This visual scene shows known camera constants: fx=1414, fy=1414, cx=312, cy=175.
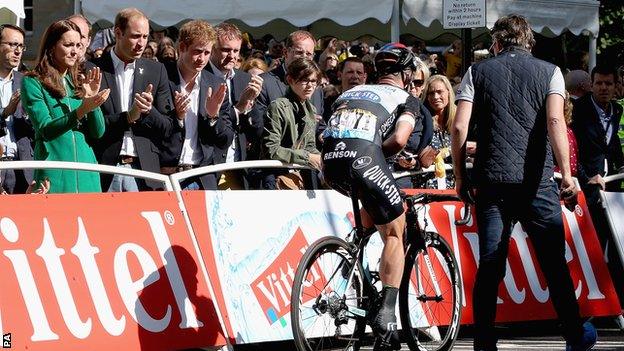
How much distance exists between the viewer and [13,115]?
420 inches

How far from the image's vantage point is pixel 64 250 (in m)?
8.14

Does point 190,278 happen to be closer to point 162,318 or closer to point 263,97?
point 162,318

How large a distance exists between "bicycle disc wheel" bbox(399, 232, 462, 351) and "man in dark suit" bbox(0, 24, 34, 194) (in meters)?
2.97

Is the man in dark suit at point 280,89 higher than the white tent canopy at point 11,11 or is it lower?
lower

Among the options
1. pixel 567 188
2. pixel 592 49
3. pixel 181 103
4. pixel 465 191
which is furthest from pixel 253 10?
pixel 567 188

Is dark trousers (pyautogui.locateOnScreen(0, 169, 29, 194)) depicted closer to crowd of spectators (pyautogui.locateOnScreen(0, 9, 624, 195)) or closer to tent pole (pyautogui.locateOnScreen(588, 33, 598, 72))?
crowd of spectators (pyautogui.locateOnScreen(0, 9, 624, 195))

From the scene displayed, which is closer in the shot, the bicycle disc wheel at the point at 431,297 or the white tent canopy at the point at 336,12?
the bicycle disc wheel at the point at 431,297

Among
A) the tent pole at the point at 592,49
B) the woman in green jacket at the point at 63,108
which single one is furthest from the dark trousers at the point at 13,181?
the tent pole at the point at 592,49

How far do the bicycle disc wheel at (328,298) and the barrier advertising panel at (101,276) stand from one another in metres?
0.71

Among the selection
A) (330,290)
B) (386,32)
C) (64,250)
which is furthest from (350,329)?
(386,32)

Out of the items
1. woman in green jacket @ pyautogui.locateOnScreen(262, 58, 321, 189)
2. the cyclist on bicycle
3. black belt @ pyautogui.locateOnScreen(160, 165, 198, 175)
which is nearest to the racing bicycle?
the cyclist on bicycle

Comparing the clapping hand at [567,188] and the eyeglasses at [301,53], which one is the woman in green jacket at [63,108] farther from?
the eyeglasses at [301,53]

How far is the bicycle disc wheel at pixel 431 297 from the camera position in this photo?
895 cm

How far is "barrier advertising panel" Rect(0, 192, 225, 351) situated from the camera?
789 cm
